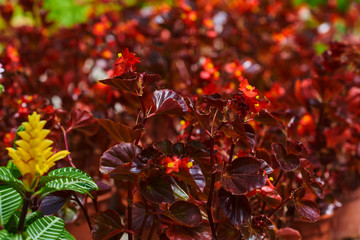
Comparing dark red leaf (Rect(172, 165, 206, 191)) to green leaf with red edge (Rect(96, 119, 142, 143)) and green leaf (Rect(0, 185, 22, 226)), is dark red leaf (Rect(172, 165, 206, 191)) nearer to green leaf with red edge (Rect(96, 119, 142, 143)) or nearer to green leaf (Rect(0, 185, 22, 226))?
green leaf with red edge (Rect(96, 119, 142, 143))

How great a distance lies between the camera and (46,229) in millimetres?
574

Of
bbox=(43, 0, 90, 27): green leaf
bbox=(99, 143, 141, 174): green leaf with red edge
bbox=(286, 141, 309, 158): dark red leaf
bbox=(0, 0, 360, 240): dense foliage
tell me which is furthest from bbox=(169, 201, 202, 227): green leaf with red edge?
bbox=(43, 0, 90, 27): green leaf

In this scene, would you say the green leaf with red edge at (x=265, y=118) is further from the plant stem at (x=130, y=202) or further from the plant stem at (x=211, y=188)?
the plant stem at (x=130, y=202)

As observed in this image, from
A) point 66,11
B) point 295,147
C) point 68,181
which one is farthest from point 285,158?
point 66,11

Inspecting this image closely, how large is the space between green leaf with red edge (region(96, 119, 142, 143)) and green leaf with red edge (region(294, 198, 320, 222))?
0.30 meters

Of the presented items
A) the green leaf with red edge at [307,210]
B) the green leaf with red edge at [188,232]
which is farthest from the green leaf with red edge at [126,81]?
the green leaf with red edge at [307,210]

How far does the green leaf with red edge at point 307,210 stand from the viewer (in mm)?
680

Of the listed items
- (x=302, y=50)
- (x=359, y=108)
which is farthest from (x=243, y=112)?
(x=302, y=50)

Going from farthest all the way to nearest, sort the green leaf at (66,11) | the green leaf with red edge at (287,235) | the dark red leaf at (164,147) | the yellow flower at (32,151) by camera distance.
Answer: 1. the green leaf at (66,11)
2. the green leaf with red edge at (287,235)
3. the dark red leaf at (164,147)
4. the yellow flower at (32,151)

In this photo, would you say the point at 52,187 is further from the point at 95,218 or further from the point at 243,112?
the point at 243,112

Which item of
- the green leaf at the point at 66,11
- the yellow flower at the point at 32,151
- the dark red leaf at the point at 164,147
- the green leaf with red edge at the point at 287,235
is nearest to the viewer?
the yellow flower at the point at 32,151

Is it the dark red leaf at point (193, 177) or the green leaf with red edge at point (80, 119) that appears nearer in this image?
the dark red leaf at point (193, 177)

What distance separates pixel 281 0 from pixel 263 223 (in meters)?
2.00

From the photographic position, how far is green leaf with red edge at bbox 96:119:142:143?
0.62 m
